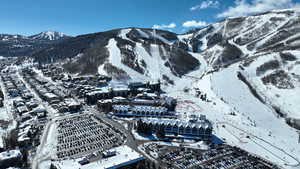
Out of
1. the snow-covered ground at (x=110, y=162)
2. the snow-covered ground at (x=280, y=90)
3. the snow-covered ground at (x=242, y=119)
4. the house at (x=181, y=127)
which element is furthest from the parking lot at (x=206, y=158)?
the snow-covered ground at (x=280, y=90)

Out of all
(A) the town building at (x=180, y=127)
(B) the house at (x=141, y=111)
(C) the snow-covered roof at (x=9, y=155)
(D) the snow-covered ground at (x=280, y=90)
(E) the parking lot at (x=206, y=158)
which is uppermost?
(D) the snow-covered ground at (x=280, y=90)

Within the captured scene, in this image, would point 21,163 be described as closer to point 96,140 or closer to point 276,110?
point 96,140

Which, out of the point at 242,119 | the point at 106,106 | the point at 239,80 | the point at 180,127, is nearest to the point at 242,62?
the point at 239,80

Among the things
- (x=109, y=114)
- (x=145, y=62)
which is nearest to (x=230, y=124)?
(x=109, y=114)

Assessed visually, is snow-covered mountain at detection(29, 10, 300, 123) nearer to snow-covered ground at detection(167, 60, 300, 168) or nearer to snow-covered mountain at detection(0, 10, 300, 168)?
snow-covered mountain at detection(0, 10, 300, 168)

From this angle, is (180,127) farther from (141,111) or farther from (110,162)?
(110,162)

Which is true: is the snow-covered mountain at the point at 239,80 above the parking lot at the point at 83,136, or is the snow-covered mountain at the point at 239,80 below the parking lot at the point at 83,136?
above

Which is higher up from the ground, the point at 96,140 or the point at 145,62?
the point at 145,62

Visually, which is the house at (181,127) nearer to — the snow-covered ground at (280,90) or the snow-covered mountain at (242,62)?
the snow-covered ground at (280,90)
